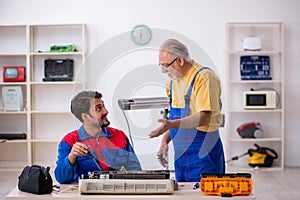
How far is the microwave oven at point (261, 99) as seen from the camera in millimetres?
6645

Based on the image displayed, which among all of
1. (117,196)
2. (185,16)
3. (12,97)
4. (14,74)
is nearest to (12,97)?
(12,97)

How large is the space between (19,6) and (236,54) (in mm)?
2637

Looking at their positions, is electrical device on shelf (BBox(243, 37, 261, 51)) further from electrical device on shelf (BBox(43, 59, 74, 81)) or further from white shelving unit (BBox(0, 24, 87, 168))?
electrical device on shelf (BBox(43, 59, 74, 81))

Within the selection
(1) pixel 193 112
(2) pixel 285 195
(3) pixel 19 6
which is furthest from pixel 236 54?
(1) pixel 193 112

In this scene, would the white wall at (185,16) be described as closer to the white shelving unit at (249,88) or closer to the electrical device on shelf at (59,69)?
the white shelving unit at (249,88)

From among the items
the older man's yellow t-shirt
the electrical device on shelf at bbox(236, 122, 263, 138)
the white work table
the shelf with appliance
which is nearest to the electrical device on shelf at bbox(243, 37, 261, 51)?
the electrical device on shelf at bbox(236, 122, 263, 138)

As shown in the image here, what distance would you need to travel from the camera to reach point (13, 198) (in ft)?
8.70

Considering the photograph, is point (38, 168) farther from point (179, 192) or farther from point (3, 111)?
point (3, 111)

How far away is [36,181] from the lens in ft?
8.82

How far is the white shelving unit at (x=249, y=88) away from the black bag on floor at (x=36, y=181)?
427 centimetres

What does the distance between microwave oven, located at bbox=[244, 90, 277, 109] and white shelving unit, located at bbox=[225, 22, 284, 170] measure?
0.15m

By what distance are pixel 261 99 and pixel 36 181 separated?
172 inches

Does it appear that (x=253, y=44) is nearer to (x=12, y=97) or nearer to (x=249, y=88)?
(x=249, y=88)

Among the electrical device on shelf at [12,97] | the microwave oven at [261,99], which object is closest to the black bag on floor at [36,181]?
the electrical device on shelf at [12,97]
